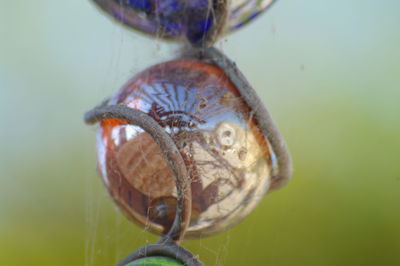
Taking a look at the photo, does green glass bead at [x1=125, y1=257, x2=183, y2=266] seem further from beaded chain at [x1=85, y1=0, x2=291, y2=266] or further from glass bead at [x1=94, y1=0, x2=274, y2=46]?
glass bead at [x1=94, y1=0, x2=274, y2=46]

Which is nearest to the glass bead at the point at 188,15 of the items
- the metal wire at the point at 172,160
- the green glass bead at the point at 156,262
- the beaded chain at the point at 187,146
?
the beaded chain at the point at 187,146

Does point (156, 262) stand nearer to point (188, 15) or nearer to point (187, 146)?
point (187, 146)

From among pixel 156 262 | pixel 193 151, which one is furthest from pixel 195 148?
pixel 156 262

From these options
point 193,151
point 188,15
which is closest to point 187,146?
point 193,151

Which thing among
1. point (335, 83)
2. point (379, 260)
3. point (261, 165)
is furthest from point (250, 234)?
point (261, 165)

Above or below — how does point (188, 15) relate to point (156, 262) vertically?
above

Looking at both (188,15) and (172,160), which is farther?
(188,15)
